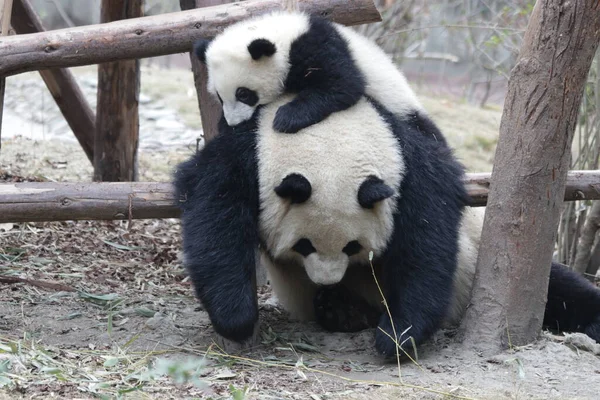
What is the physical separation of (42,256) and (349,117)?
2615 millimetres

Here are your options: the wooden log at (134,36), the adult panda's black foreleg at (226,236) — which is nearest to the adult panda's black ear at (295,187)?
the adult panda's black foreleg at (226,236)

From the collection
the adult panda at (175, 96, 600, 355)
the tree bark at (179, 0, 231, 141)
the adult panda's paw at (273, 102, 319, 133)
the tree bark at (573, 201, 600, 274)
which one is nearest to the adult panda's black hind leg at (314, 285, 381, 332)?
the adult panda at (175, 96, 600, 355)

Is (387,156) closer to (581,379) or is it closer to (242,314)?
(242,314)

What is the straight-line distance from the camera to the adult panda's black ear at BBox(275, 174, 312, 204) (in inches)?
144

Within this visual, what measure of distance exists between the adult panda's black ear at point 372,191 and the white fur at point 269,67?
51 cm

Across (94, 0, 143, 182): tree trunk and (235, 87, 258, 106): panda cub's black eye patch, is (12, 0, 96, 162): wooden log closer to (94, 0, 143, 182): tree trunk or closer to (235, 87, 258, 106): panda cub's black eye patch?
(94, 0, 143, 182): tree trunk

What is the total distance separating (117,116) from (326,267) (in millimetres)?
2770

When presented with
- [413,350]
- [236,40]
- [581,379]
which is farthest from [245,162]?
[581,379]

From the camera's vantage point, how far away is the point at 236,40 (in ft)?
13.3

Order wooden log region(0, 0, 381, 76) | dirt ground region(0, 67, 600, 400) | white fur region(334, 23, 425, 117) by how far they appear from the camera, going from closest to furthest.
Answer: dirt ground region(0, 67, 600, 400)
white fur region(334, 23, 425, 117)
wooden log region(0, 0, 381, 76)

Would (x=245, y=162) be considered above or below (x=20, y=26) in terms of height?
below

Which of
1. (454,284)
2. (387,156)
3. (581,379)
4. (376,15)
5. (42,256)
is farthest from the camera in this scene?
(42,256)

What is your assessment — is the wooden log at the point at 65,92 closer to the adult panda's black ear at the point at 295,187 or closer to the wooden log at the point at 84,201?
the wooden log at the point at 84,201

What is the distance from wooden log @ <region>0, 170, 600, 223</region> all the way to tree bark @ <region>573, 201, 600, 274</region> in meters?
3.07
